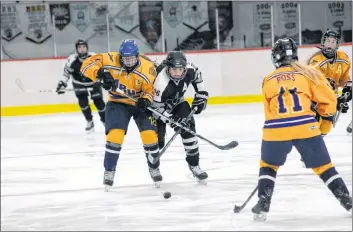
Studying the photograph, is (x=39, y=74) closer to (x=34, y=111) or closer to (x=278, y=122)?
(x=34, y=111)

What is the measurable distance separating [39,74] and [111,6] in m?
1.34

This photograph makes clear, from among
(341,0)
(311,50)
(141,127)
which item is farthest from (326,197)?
(341,0)

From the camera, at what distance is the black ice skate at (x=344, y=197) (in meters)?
3.47

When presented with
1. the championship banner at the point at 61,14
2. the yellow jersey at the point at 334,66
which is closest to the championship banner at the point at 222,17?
the championship banner at the point at 61,14

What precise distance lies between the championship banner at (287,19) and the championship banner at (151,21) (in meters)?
1.49

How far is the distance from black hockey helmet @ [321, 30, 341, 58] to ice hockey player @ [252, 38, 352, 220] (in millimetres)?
1782

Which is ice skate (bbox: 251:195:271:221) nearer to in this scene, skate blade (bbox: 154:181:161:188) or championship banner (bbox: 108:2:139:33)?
skate blade (bbox: 154:181:161:188)

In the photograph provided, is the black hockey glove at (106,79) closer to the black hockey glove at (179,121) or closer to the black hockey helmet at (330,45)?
the black hockey glove at (179,121)

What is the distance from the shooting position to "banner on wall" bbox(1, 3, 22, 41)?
Result: 9.66 m

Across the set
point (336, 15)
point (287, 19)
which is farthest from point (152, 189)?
point (336, 15)

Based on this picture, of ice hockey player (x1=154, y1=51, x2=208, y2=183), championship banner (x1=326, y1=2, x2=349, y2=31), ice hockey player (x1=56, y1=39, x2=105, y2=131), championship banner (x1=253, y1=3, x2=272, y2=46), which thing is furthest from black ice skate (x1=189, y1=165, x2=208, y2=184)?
championship banner (x1=326, y1=2, x2=349, y2=31)

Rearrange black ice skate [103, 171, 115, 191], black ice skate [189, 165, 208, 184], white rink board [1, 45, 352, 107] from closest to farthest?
black ice skate [103, 171, 115, 191] < black ice skate [189, 165, 208, 184] < white rink board [1, 45, 352, 107]

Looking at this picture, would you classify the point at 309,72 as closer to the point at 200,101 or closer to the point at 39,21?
the point at 200,101

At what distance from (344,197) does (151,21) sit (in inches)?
262
